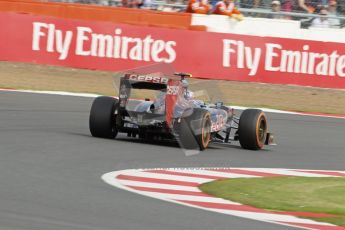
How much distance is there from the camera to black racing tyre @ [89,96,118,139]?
13.2 metres

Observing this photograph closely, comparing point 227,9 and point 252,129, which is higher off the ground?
point 227,9

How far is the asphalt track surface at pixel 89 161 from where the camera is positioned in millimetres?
7785

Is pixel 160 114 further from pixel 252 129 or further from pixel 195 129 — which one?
pixel 252 129

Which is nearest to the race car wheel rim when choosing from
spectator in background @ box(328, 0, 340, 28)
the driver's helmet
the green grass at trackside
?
the driver's helmet

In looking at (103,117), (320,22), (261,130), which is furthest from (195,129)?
(320,22)

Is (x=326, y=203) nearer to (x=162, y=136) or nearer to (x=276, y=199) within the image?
(x=276, y=199)

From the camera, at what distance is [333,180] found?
36.7 feet

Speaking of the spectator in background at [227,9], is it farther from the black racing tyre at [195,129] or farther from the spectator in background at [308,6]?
the black racing tyre at [195,129]

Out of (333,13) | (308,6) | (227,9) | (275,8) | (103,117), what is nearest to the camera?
(103,117)

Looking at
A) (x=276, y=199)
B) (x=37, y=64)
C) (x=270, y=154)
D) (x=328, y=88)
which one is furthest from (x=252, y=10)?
(x=276, y=199)

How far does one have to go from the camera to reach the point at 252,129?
13648 mm

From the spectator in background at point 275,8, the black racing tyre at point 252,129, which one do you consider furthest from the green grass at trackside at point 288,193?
the spectator in background at point 275,8

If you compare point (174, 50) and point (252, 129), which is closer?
point (252, 129)

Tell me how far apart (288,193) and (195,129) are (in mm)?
3058
